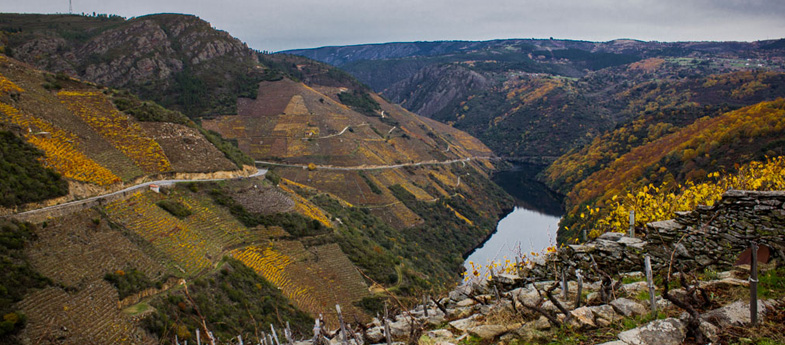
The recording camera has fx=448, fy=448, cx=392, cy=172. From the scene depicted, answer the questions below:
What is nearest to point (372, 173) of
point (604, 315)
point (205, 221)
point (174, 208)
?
point (205, 221)

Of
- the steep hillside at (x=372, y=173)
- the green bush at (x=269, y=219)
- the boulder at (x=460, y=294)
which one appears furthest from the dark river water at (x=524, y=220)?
the boulder at (x=460, y=294)

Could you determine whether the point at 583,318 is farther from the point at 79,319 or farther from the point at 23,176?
the point at 23,176

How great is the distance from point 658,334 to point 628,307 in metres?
1.72

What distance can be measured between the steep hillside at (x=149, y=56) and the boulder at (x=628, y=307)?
296 feet

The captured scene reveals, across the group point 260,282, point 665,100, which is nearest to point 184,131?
point 260,282

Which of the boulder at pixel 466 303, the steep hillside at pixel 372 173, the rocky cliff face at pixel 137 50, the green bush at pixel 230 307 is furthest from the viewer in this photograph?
the rocky cliff face at pixel 137 50

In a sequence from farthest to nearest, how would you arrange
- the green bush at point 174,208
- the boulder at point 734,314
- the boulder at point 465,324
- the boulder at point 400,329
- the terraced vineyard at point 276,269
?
the green bush at point 174,208, the terraced vineyard at point 276,269, the boulder at point 400,329, the boulder at point 465,324, the boulder at point 734,314

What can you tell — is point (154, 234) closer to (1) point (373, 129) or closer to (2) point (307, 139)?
(2) point (307, 139)

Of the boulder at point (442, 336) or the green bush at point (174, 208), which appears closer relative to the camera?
the boulder at point (442, 336)

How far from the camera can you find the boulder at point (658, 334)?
25.0 ft

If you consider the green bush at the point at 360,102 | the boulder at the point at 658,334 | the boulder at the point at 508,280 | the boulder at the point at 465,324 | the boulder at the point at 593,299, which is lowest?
the boulder at the point at 508,280

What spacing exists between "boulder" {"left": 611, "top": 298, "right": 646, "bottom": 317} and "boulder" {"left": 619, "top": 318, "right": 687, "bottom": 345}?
1242 mm

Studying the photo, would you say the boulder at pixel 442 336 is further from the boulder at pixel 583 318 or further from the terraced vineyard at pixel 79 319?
the terraced vineyard at pixel 79 319

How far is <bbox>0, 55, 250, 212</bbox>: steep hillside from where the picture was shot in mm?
31328
